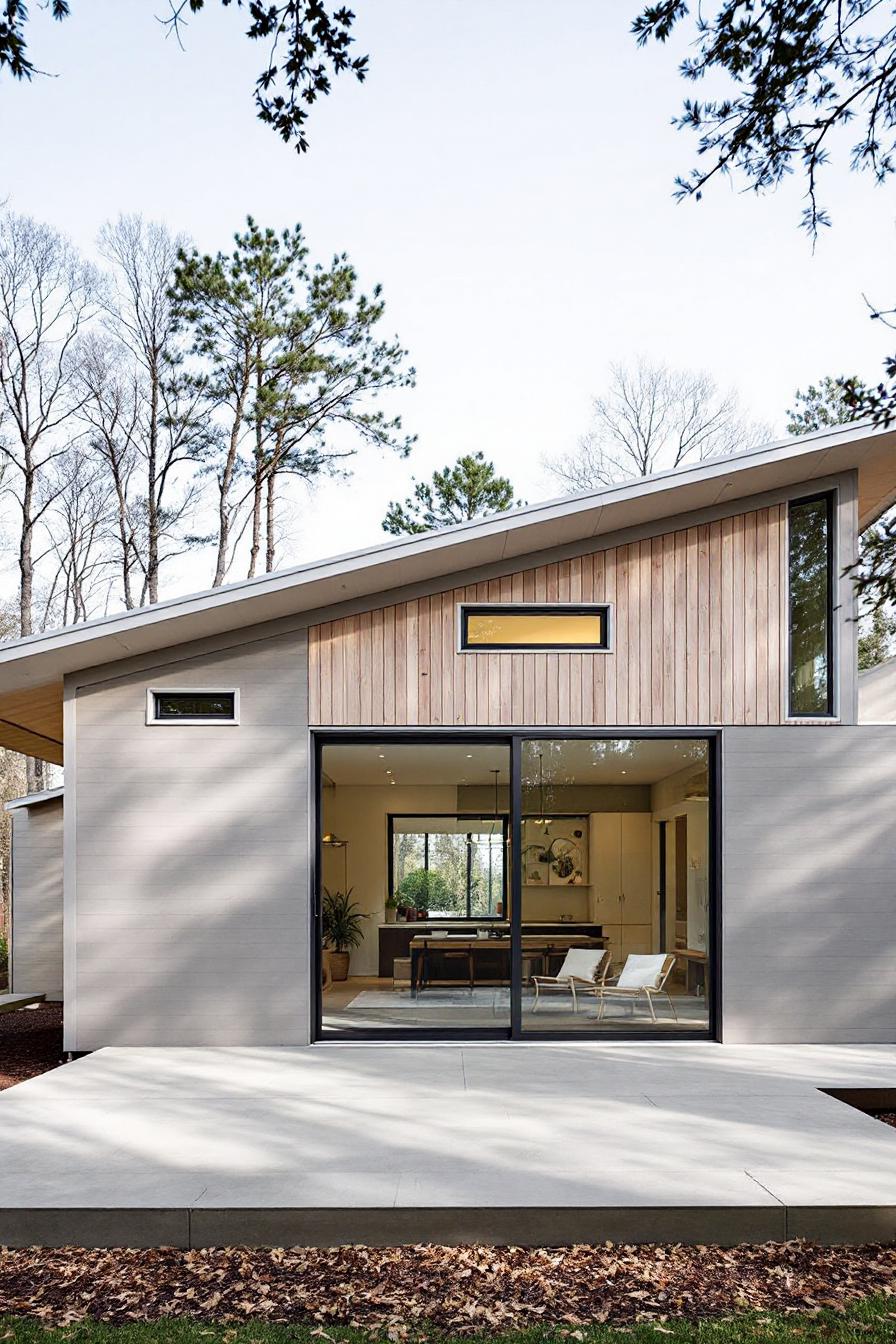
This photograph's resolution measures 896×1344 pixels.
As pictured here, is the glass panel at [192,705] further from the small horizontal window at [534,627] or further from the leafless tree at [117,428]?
the leafless tree at [117,428]

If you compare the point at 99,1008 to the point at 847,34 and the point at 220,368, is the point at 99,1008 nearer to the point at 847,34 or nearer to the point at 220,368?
the point at 847,34

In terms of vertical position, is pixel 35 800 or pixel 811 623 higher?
pixel 811 623

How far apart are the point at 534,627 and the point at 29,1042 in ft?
18.7

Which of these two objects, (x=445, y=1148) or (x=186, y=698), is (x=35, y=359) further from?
(x=445, y=1148)

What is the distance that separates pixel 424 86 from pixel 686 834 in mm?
6349

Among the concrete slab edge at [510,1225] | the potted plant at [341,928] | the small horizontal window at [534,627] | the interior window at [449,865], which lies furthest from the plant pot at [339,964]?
the concrete slab edge at [510,1225]

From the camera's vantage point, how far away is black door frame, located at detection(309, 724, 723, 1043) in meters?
8.75

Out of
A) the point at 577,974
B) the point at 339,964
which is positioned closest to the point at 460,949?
the point at 339,964

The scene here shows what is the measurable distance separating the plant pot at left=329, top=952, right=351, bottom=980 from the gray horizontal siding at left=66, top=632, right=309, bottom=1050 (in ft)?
17.0

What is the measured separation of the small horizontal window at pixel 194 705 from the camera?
8.77m

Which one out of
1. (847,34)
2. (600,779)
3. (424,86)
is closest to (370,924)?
(600,779)

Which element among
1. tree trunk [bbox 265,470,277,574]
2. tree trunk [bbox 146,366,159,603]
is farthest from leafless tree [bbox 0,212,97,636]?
tree trunk [bbox 265,470,277,574]

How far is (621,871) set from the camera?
1236 cm

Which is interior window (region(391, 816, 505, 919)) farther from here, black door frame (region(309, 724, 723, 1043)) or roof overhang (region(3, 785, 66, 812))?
black door frame (region(309, 724, 723, 1043))
